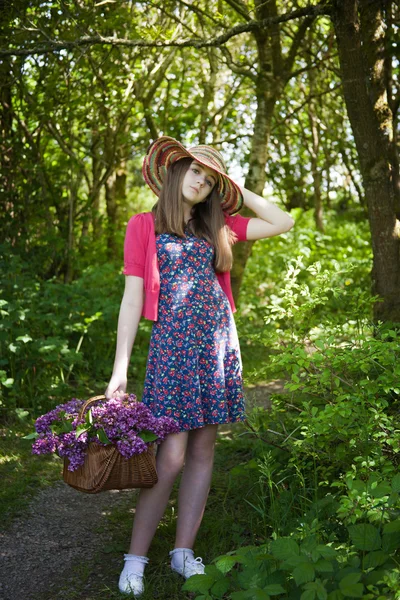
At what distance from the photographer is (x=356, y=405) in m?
2.94

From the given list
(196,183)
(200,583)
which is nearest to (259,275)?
(196,183)

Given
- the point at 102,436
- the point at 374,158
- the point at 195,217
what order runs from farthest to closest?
the point at 374,158, the point at 195,217, the point at 102,436

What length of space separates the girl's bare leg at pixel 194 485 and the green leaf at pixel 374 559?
1.09 metres

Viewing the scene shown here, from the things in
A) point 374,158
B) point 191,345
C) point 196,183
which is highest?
point 374,158

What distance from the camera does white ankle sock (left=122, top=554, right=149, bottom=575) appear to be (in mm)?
2979

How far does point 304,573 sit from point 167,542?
4.82 feet

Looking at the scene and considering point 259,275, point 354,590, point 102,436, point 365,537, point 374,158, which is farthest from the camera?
point 259,275

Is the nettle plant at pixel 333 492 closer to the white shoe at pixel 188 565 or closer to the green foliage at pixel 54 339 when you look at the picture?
the white shoe at pixel 188 565

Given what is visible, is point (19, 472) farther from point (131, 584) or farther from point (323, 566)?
point (323, 566)

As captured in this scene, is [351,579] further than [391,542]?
No

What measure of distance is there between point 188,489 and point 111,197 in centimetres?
818

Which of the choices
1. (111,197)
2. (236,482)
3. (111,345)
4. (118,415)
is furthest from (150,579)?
(111,197)

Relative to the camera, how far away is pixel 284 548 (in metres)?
2.20

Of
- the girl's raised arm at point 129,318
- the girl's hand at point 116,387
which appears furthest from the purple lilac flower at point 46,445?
the girl's raised arm at point 129,318
